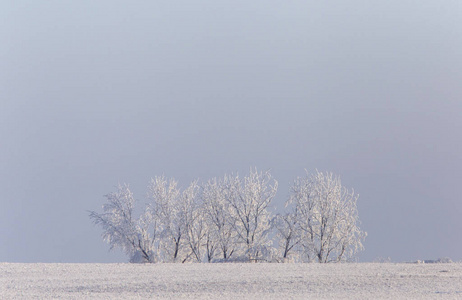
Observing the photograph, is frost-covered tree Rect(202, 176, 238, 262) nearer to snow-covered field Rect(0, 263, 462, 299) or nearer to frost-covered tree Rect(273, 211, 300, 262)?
frost-covered tree Rect(273, 211, 300, 262)

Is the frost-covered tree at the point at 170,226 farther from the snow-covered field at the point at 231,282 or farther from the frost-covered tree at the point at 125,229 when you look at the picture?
the snow-covered field at the point at 231,282

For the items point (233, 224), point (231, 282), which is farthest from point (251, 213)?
point (231, 282)

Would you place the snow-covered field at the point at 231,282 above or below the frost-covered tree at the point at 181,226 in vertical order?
below

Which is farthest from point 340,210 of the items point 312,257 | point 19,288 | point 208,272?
point 19,288

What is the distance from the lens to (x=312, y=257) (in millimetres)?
33844

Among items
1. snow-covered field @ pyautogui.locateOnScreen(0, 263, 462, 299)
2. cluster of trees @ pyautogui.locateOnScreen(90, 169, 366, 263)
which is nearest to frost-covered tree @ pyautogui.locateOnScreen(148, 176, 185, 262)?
cluster of trees @ pyautogui.locateOnScreen(90, 169, 366, 263)

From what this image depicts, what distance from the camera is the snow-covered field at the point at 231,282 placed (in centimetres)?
1364

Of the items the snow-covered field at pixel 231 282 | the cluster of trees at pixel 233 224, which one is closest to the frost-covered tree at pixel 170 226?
the cluster of trees at pixel 233 224

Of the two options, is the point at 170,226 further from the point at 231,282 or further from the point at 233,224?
the point at 231,282

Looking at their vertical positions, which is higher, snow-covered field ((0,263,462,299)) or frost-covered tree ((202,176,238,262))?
frost-covered tree ((202,176,238,262))

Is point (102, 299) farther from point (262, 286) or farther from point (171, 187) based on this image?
point (171, 187)

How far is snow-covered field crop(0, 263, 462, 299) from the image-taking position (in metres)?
13.6

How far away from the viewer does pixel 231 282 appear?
50.9 feet

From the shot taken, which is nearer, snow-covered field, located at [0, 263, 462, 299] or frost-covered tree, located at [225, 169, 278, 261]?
snow-covered field, located at [0, 263, 462, 299]
